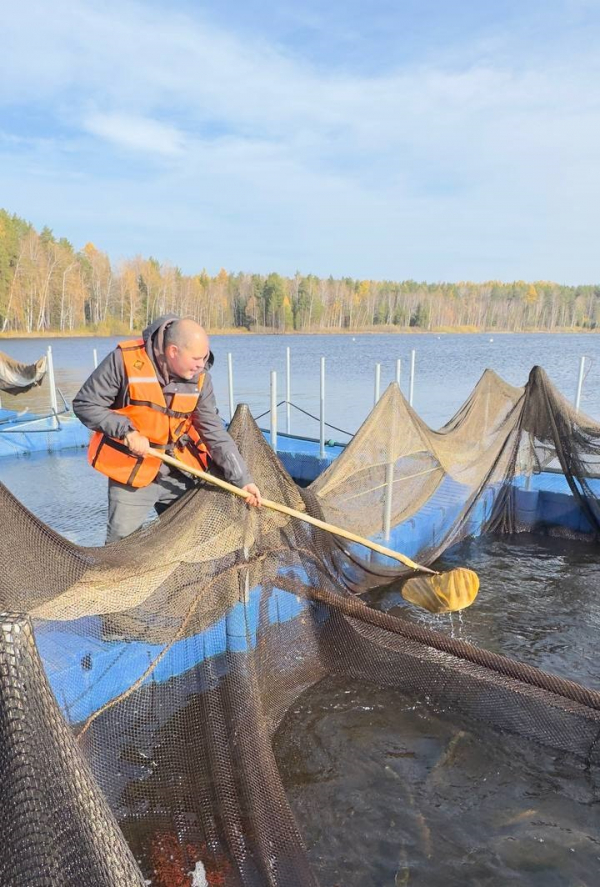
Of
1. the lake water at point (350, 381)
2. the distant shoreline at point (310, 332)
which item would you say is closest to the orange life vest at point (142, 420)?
the lake water at point (350, 381)

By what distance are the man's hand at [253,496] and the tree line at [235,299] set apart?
3855 cm

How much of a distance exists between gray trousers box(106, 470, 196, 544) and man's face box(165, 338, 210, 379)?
0.70m

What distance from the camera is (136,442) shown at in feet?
10.9

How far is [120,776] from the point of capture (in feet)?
9.34

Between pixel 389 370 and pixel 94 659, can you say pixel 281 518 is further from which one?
pixel 389 370

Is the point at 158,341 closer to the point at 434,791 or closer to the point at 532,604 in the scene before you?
the point at 434,791

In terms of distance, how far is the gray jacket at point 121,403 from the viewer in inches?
132

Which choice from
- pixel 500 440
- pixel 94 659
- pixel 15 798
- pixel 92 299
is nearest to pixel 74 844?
pixel 15 798

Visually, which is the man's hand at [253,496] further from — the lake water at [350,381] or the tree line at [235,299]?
the tree line at [235,299]

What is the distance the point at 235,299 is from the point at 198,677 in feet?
271

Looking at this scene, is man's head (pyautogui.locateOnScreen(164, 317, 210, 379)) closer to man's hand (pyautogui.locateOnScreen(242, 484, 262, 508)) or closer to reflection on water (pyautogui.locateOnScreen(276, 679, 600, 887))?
man's hand (pyautogui.locateOnScreen(242, 484, 262, 508))

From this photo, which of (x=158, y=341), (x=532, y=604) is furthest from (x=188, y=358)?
(x=532, y=604)

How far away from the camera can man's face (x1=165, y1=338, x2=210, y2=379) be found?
3306mm

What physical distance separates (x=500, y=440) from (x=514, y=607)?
1991 mm
